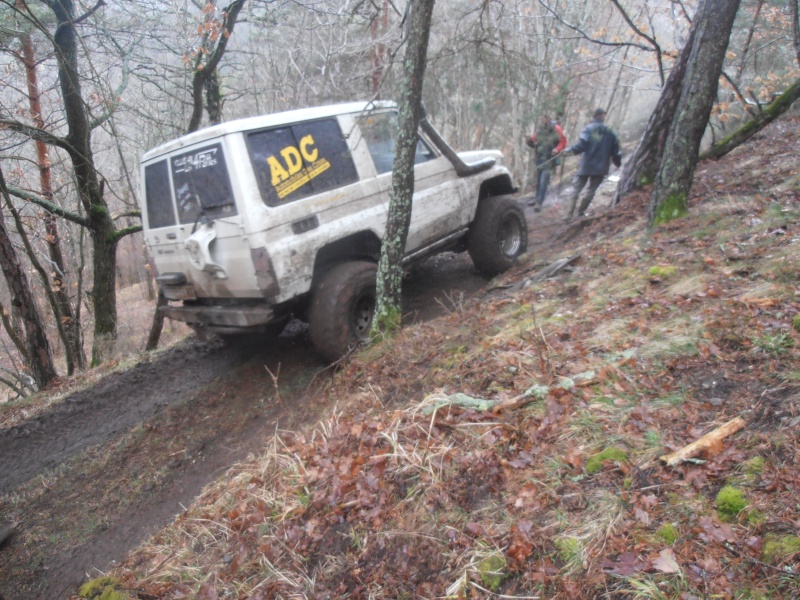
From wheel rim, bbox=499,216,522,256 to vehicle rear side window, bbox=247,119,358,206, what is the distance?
2516 mm

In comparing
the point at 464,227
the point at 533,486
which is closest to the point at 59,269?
the point at 464,227

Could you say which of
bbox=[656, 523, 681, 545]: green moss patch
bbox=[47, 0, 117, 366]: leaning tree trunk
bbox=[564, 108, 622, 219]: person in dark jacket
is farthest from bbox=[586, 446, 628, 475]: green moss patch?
bbox=[47, 0, 117, 366]: leaning tree trunk

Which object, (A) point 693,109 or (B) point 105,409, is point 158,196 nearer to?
(B) point 105,409

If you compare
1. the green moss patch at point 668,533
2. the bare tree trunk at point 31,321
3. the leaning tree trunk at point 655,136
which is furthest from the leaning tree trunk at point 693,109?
the bare tree trunk at point 31,321

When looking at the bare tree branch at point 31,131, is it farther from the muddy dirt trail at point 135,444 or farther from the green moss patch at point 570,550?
the green moss patch at point 570,550

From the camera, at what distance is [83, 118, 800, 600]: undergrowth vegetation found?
1954 mm

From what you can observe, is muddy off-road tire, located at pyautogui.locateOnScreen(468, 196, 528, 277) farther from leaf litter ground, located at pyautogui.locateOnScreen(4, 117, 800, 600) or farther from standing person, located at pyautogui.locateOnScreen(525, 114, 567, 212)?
standing person, located at pyautogui.locateOnScreen(525, 114, 567, 212)

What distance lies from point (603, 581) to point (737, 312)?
7.22 feet

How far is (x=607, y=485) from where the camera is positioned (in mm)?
2314

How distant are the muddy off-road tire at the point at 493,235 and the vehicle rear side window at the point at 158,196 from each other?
3.51 m

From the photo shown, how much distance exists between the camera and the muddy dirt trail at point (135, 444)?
3.50 meters

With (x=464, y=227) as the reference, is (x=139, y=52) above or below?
Result: above

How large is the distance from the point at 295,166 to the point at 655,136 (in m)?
5.51

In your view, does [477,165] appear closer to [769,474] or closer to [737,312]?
[737,312]
